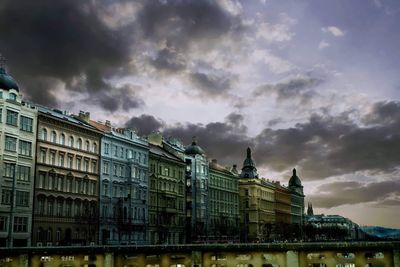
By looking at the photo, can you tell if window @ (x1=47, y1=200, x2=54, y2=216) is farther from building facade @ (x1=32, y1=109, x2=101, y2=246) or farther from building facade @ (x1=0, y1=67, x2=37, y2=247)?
building facade @ (x1=0, y1=67, x2=37, y2=247)

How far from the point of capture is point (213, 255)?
56781 mm

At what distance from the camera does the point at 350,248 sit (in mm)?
53719

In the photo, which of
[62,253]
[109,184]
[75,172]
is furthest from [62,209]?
[62,253]

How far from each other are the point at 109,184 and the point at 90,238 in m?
11.6

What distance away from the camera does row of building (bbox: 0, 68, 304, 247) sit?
86.3 metres

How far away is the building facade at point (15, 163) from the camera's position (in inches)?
3305

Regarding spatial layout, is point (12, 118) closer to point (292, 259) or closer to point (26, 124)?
point (26, 124)

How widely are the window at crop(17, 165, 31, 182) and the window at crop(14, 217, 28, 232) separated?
548 cm

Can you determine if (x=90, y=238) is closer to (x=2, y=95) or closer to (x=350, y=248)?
(x=2, y=95)

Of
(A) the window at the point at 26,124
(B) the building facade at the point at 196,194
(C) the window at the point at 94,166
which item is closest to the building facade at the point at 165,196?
(B) the building facade at the point at 196,194

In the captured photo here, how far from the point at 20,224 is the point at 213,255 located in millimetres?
39062

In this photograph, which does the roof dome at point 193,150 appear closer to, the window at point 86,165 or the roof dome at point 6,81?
the window at point 86,165

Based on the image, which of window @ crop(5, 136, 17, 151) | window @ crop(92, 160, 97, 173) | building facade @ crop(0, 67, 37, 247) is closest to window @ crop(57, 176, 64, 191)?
building facade @ crop(0, 67, 37, 247)

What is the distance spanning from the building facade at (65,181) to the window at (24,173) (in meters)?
1.82
